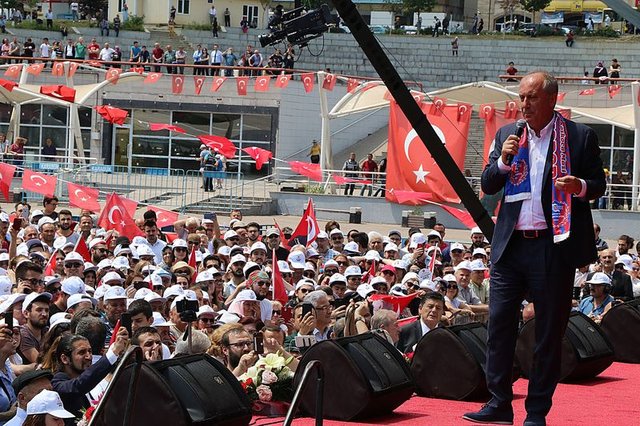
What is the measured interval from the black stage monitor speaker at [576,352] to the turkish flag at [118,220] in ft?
39.5

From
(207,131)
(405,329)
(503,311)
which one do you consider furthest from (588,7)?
(503,311)

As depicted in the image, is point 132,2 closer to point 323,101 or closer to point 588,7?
point 588,7

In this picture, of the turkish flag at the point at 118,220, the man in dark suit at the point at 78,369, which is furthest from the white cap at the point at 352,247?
the man in dark suit at the point at 78,369

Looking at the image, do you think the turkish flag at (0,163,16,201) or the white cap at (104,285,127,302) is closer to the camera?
the white cap at (104,285,127,302)

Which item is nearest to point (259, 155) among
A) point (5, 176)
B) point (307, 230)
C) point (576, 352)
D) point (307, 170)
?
point (307, 170)

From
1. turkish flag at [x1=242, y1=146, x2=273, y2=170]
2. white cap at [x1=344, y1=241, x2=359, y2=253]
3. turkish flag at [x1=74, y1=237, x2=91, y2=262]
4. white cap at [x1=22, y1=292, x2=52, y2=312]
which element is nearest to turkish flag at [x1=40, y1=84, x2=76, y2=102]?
turkish flag at [x1=242, y1=146, x2=273, y2=170]

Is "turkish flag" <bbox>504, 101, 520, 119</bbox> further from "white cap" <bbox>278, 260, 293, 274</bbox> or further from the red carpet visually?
the red carpet

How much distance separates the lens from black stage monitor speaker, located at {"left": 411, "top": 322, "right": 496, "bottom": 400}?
893cm

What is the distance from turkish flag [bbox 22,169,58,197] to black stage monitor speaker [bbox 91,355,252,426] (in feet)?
58.9

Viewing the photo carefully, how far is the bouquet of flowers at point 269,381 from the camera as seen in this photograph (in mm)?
8750

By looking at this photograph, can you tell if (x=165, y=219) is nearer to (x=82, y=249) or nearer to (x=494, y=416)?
(x=82, y=249)

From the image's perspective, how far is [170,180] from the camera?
37.8m

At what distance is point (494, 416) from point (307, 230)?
14756mm

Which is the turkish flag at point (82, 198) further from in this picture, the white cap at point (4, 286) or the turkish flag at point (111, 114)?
the turkish flag at point (111, 114)
